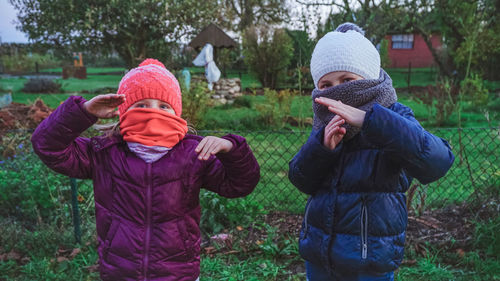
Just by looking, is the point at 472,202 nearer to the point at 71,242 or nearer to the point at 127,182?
the point at 127,182

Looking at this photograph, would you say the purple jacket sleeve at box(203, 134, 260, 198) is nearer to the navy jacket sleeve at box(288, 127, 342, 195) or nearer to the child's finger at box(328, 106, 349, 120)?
the navy jacket sleeve at box(288, 127, 342, 195)

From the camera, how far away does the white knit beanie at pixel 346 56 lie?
62.2 inches

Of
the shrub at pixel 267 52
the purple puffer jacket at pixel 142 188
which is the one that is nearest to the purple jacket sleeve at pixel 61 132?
the purple puffer jacket at pixel 142 188

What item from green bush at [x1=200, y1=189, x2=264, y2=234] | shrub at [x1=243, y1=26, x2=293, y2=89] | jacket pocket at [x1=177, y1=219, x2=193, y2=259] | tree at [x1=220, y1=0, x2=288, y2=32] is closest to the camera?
jacket pocket at [x1=177, y1=219, x2=193, y2=259]

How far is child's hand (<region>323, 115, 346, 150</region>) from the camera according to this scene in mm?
1418

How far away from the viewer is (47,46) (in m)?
16.1

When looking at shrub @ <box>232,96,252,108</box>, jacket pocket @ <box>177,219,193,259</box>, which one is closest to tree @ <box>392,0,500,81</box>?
shrub @ <box>232,96,252,108</box>

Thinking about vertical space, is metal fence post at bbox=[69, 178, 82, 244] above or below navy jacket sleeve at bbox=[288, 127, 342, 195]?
below

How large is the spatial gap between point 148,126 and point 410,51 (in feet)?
98.6

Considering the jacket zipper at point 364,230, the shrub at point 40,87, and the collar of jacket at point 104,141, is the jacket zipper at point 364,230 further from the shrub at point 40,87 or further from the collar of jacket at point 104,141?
the shrub at point 40,87

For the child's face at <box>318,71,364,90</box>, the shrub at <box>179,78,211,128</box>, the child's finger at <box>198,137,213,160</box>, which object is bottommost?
the shrub at <box>179,78,211,128</box>

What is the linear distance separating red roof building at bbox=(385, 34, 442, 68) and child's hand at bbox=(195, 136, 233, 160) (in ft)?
93.9

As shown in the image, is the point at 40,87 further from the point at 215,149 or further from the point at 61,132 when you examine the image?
the point at 215,149

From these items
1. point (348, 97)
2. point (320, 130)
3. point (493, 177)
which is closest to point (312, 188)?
point (320, 130)
